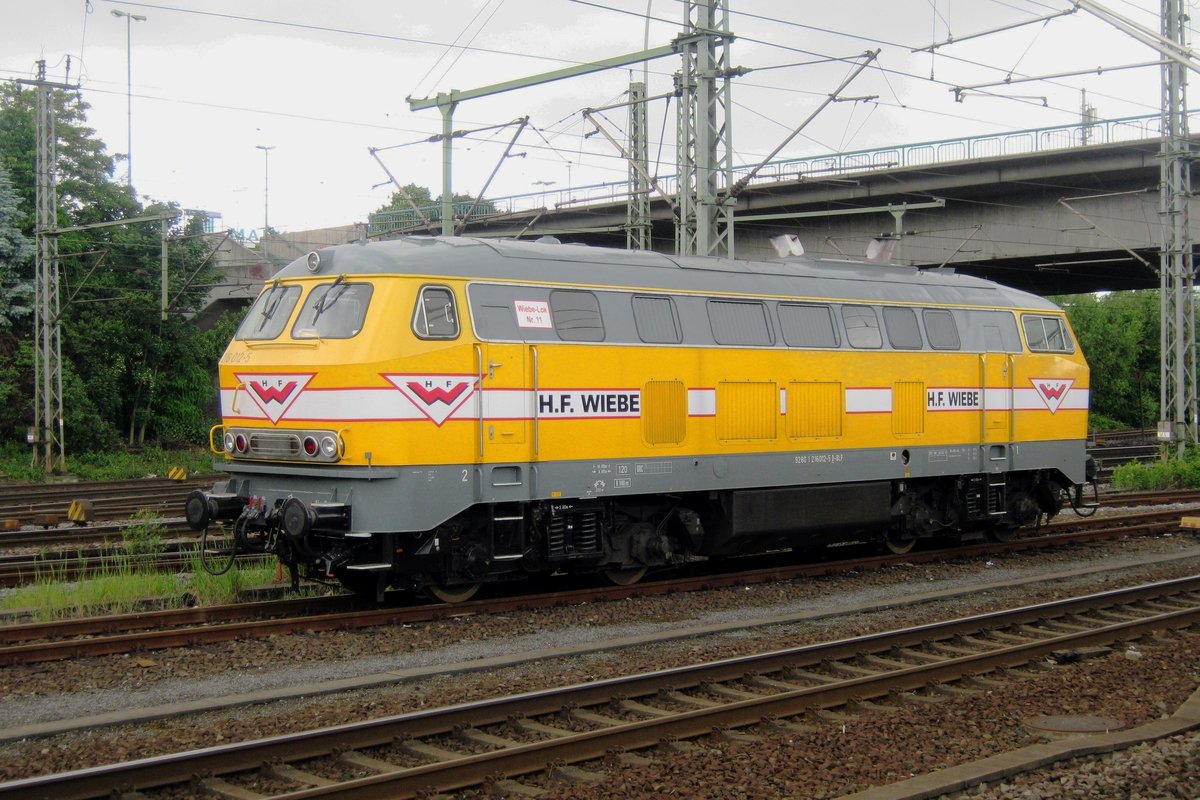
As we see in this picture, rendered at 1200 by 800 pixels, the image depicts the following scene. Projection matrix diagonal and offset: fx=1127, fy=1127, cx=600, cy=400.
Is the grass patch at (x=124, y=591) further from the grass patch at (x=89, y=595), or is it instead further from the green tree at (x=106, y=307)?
the green tree at (x=106, y=307)

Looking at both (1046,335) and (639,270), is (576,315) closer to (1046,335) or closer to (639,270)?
(639,270)

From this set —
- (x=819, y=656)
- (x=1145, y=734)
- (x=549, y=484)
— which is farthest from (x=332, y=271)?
(x=1145, y=734)

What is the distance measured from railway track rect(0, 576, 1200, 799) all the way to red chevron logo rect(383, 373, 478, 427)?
3861mm

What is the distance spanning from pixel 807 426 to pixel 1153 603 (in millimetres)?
4664

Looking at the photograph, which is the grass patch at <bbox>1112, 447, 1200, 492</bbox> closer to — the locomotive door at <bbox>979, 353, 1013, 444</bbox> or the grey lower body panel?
the locomotive door at <bbox>979, 353, 1013, 444</bbox>

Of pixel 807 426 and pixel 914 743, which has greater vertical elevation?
pixel 807 426

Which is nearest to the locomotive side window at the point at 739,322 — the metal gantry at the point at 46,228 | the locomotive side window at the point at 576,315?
the locomotive side window at the point at 576,315

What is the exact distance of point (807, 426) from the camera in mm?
15195

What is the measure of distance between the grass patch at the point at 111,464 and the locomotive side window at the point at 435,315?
78.9 feet

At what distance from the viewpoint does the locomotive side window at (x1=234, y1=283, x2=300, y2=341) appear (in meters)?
12.5

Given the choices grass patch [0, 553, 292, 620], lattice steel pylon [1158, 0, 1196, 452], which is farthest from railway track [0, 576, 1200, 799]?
lattice steel pylon [1158, 0, 1196, 452]

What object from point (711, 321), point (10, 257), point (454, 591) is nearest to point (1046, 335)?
point (711, 321)

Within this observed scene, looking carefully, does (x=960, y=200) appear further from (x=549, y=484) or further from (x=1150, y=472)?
(x=549, y=484)

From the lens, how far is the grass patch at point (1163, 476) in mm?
27891
